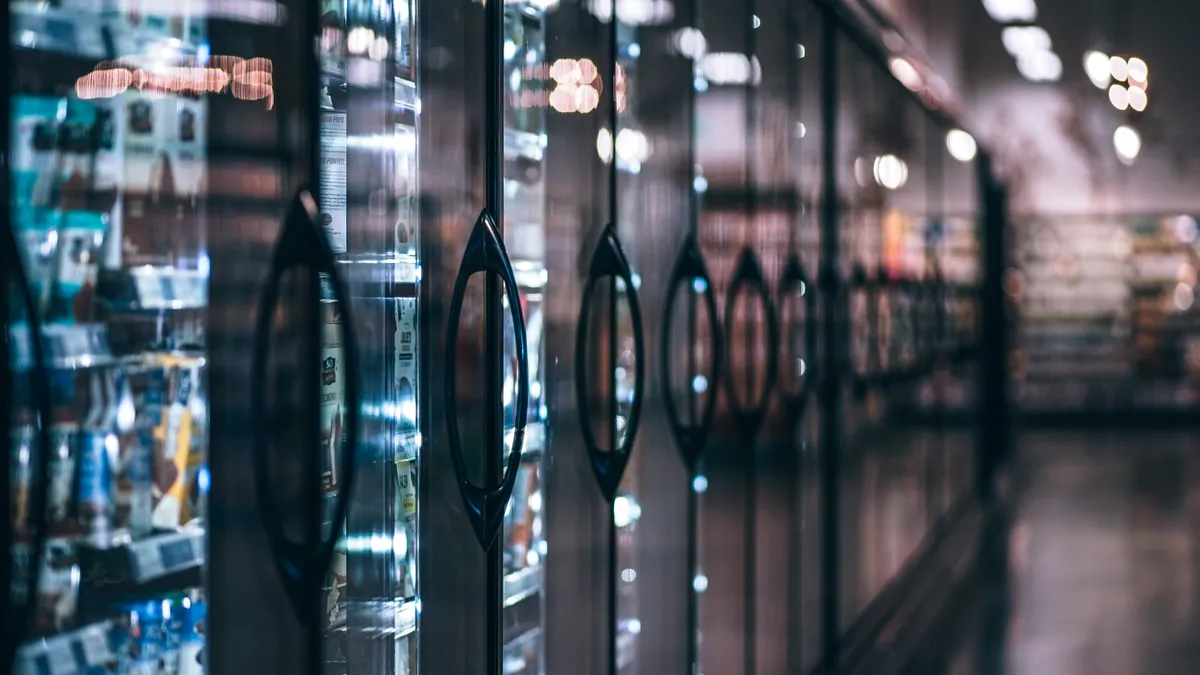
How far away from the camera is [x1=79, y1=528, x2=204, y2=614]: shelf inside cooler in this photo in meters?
1.18

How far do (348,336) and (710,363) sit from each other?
1731mm

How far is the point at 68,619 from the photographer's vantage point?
1.15 m

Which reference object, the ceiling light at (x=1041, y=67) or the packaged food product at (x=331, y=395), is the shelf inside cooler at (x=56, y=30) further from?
the ceiling light at (x=1041, y=67)

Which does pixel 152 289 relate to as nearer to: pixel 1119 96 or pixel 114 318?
pixel 114 318

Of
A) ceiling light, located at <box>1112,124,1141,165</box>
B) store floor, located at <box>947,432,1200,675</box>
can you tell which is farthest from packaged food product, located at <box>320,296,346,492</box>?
ceiling light, located at <box>1112,124,1141,165</box>

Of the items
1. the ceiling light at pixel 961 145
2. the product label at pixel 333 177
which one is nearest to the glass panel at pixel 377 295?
the product label at pixel 333 177

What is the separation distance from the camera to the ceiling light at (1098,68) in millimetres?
14547

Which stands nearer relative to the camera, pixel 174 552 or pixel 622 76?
pixel 174 552

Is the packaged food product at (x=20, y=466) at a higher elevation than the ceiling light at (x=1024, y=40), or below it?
below

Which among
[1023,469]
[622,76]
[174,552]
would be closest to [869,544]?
[622,76]

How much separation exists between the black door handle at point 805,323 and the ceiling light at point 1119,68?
12.1m

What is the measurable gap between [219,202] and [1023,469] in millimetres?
10506

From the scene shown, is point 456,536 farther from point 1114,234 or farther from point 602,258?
point 1114,234

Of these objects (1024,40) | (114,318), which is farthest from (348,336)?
(1024,40)
